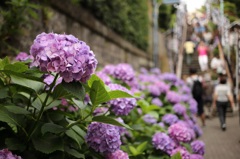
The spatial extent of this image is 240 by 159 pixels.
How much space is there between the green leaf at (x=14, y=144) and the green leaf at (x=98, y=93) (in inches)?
16.2

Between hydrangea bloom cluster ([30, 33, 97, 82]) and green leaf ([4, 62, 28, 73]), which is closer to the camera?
hydrangea bloom cluster ([30, 33, 97, 82])

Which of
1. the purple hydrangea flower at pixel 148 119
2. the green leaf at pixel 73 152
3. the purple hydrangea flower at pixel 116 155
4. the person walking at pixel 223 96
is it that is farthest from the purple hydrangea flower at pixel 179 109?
the person walking at pixel 223 96

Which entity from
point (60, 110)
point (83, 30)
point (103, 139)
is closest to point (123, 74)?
point (60, 110)

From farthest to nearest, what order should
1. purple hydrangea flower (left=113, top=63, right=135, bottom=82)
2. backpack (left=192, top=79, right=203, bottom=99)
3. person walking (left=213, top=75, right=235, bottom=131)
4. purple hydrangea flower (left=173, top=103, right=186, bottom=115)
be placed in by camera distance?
backpack (left=192, top=79, right=203, bottom=99)
person walking (left=213, top=75, right=235, bottom=131)
purple hydrangea flower (left=173, top=103, right=186, bottom=115)
purple hydrangea flower (left=113, top=63, right=135, bottom=82)

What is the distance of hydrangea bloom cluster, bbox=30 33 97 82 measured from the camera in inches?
52.8

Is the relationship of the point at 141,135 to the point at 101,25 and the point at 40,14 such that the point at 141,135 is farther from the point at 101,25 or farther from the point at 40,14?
the point at 101,25

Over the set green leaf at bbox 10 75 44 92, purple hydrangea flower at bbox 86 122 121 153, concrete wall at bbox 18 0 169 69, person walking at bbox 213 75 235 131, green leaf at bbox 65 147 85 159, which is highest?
concrete wall at bbox 18 0 169 69

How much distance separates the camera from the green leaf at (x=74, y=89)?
4.47 ft

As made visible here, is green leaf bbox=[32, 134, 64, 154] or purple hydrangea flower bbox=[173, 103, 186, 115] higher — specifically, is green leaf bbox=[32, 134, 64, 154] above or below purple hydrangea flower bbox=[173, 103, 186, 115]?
above

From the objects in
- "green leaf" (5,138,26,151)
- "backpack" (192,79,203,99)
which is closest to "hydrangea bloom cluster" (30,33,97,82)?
"green leaf" (5,138,26,151)

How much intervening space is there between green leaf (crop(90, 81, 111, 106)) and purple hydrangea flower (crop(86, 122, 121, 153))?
0.22 m

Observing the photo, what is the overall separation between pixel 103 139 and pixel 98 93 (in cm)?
31

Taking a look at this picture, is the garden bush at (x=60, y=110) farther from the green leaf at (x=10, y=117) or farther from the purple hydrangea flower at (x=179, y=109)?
the purple hydrangea flower at (x=179, y=109)

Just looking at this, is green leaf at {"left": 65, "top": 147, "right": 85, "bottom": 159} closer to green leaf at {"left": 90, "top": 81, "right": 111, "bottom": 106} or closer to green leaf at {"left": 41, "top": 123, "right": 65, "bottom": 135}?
green leaf at {"left": 41, "top": 123, "right": 65, "bottom": 135}
